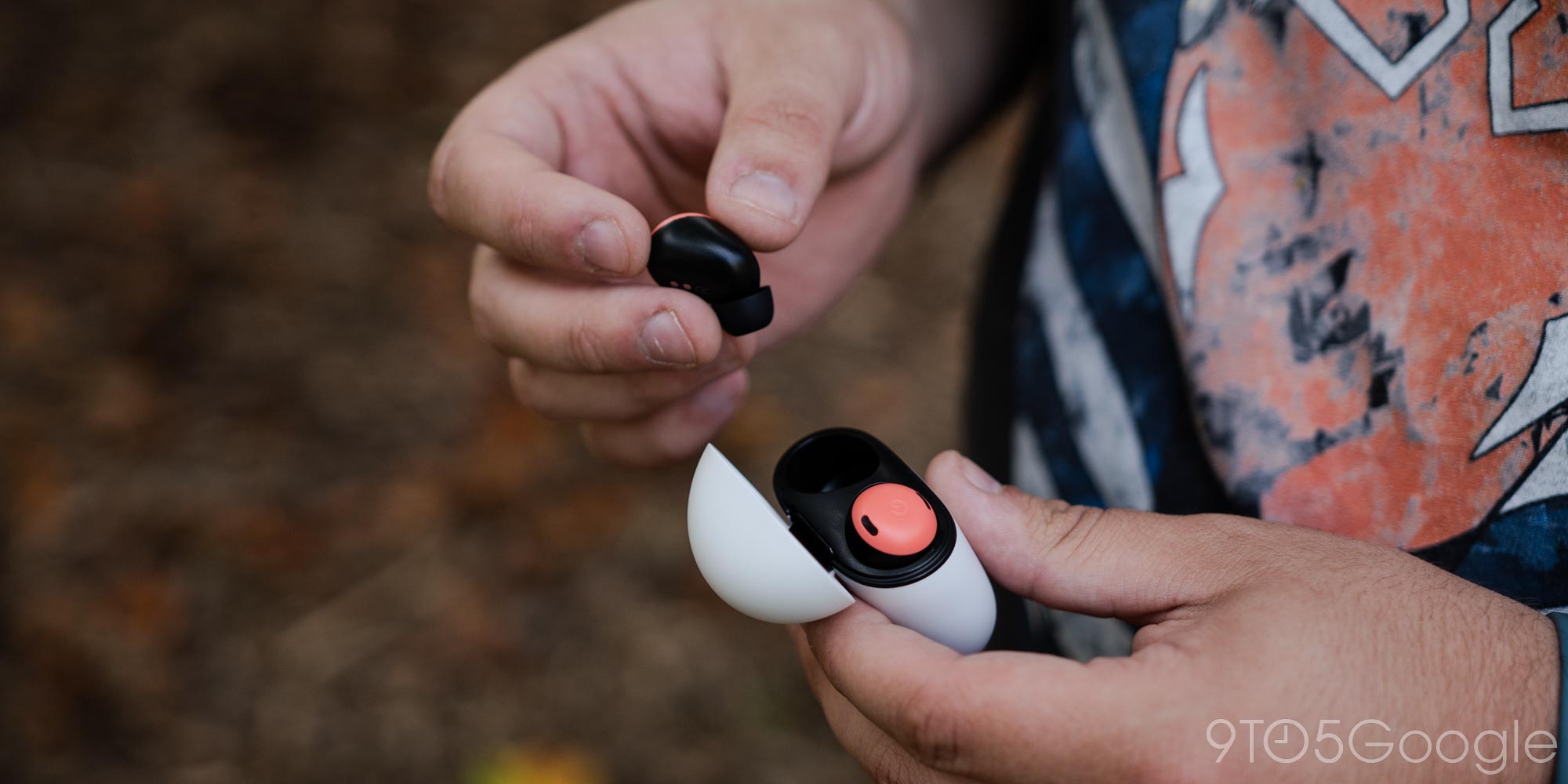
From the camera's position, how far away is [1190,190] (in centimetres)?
92

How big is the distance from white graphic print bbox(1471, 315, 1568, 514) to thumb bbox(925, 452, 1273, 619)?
17cm

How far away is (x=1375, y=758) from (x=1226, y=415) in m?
0.33

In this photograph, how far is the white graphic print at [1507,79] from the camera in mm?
701

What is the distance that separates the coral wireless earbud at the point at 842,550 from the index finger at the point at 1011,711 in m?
0.08

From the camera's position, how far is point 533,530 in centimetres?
205

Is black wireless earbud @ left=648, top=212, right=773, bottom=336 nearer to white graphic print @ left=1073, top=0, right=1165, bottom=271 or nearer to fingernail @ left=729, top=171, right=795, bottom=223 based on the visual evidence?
fingernail @ left=729, top=171, right=795, bottom=223

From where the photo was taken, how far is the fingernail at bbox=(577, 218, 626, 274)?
0.89 meters

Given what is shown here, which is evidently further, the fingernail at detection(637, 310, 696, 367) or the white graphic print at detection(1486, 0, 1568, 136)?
the fingernail at detection(637, 310, 696, 367)

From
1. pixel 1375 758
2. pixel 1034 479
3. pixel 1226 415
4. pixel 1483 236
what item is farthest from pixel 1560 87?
pixel 1034 479

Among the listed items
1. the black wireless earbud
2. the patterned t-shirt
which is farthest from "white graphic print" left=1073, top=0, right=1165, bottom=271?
the black wireless earbud

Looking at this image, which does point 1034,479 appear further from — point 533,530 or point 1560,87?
point 533,530

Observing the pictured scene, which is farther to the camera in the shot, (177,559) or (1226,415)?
(177,559)

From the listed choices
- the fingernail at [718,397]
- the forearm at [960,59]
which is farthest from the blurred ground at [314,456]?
the forearm at [960,59]

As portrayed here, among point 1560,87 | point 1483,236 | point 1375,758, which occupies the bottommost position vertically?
point 1375,758
